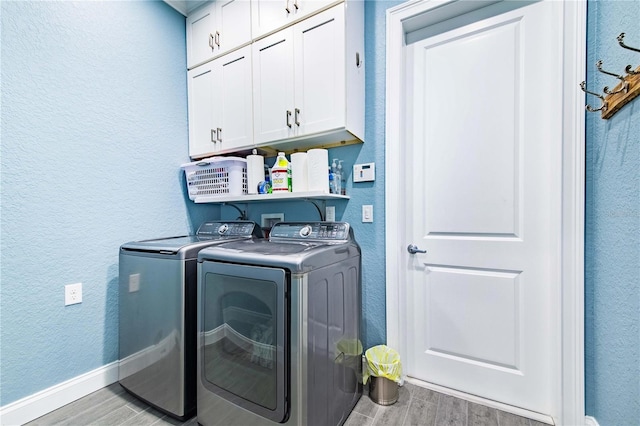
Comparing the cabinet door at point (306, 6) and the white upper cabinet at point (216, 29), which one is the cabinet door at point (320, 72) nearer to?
the cabinet door at point (306, 6)

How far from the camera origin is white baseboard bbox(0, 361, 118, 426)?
137cm

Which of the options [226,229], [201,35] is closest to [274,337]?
[226,229]

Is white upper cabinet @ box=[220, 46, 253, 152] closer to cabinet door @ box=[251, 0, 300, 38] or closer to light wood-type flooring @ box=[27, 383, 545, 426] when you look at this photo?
cabinet door @ box=[251, 0, 300, 38]

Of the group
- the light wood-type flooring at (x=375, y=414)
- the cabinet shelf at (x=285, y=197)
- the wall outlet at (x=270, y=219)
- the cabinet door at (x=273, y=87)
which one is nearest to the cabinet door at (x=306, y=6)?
the cabinet door at (x=273, y=87)

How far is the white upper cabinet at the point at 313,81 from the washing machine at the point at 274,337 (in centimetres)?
79

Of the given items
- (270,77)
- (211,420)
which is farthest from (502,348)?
(270,77)

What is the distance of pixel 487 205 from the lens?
154 centimetres

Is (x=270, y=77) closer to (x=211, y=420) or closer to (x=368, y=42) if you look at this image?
(x=368, y=42)

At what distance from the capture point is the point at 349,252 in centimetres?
152

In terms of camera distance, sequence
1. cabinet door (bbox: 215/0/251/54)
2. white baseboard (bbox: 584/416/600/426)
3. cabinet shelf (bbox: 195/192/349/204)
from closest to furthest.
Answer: white baseboard (bbox: 584/416/600/426)
cabinet shelf (bbox: 195/192/349/204)
cabinet door (bbox: 215/0/251/54)

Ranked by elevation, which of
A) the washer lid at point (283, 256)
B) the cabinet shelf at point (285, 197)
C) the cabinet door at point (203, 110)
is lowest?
the washer lid at point (283, 256)

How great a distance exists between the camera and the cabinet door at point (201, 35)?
206 cm

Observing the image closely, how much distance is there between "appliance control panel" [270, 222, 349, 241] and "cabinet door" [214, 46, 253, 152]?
67 centimetres

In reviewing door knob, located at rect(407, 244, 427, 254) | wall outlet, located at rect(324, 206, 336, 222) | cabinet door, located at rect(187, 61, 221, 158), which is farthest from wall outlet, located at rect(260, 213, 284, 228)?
door knob, located at rect(407, 244, 427, 254)
